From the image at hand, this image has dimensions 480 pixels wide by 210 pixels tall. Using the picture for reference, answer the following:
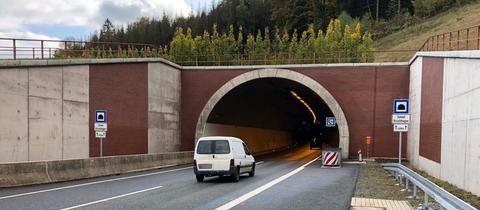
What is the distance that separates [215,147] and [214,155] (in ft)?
Answer: 1.01

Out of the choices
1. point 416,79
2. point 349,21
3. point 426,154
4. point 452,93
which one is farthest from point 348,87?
point 349,21

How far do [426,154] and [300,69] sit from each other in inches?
603

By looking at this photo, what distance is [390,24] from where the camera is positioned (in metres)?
91.9

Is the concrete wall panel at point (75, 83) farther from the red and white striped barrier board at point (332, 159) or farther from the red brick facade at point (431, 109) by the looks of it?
the red brick facade at point (431, 109)

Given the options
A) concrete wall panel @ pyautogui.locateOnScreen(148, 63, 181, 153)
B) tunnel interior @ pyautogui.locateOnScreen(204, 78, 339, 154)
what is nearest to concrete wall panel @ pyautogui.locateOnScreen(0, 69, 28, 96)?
concrete wall panel @ pyautogui.locateOnScreen(148, 63, 181, 153)

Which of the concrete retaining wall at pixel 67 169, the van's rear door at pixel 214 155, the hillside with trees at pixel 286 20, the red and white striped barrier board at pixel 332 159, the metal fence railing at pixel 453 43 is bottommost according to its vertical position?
the red and white striped barrier board at pixel 332 159

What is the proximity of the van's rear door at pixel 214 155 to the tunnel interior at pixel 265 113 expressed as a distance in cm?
1877

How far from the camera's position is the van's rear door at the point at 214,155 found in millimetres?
17547

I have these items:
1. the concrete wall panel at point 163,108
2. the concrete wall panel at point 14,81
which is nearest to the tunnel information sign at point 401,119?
the concrete wall panel at point 14,81

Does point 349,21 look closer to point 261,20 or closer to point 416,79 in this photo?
point 261,20

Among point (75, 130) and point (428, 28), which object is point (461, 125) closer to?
point (75, 130)

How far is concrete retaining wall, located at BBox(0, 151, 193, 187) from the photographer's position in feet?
50.8

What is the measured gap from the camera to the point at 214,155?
17672mm

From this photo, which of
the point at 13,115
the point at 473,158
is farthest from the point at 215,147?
the point at 13,115
